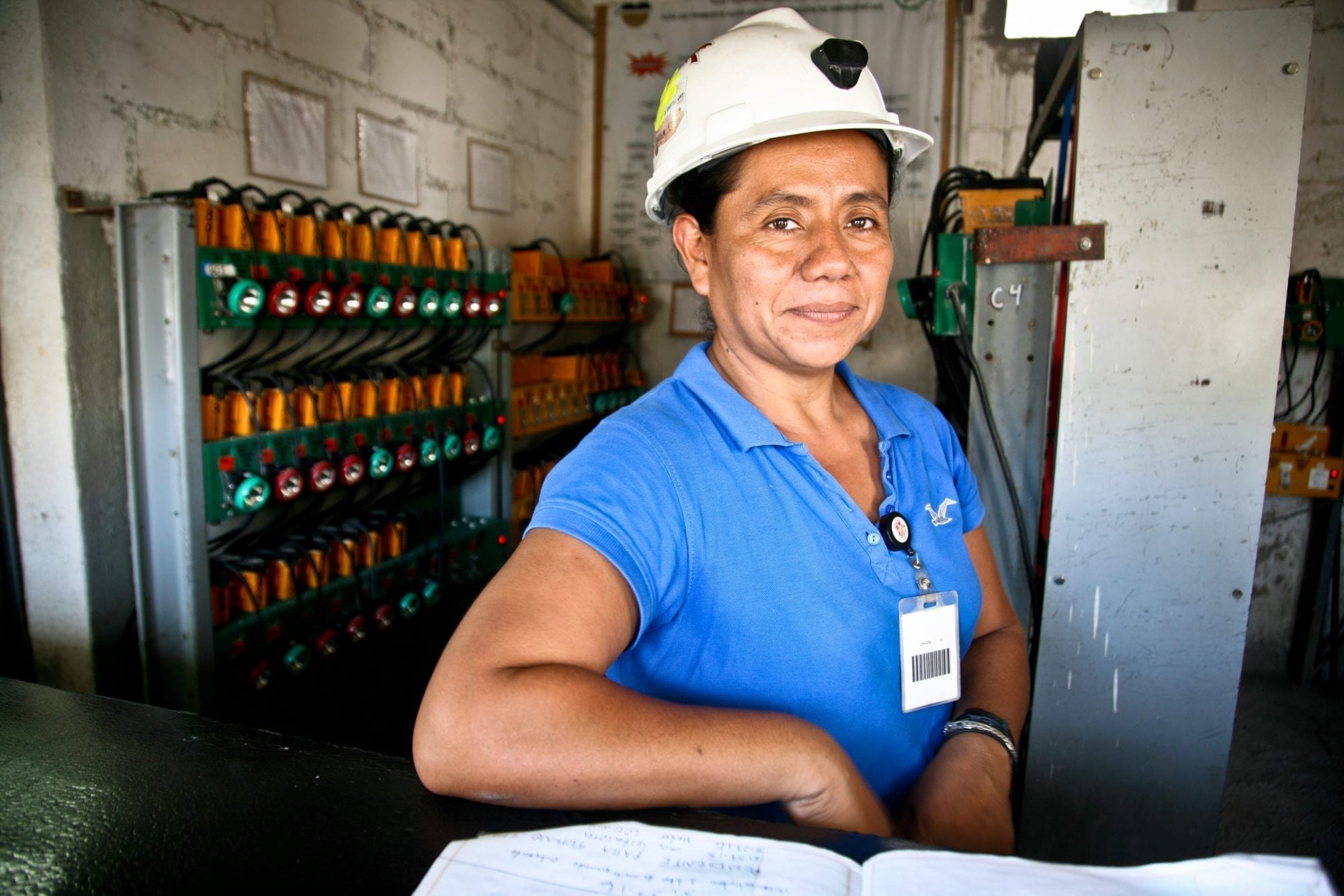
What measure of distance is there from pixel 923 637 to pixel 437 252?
2.28 meters

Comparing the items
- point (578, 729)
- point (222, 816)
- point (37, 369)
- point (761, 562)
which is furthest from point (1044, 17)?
point (222, 816)

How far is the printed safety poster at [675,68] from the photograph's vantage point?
4.14 m

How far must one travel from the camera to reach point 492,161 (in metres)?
3.77

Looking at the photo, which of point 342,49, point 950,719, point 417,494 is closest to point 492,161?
point 342,49

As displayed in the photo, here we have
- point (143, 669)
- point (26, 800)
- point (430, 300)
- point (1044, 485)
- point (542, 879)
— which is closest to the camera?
point (542, 879)

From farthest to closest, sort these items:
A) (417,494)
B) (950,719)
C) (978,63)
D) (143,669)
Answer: (978,63), (417,494), (143,669), (950,719)

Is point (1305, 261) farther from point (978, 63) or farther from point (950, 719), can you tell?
point (950, 719)

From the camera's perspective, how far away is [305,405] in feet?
7.34

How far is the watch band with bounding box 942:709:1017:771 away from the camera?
1.01m

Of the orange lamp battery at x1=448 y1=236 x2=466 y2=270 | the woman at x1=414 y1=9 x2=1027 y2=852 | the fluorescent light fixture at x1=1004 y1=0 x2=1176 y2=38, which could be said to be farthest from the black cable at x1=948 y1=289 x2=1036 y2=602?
the fluorescent light fixture at x1=1004 y1=0 x2=1176 y2=38

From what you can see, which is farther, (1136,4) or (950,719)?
(1136,4)

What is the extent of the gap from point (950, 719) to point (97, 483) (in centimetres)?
209

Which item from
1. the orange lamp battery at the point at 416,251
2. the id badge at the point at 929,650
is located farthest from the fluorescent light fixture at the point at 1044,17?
the id badge at the point at 929,650

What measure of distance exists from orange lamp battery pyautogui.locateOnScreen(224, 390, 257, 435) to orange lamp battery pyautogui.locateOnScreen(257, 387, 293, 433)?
76 millimetres
